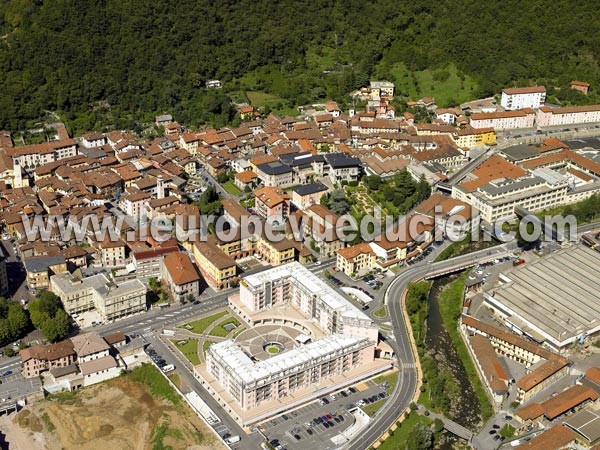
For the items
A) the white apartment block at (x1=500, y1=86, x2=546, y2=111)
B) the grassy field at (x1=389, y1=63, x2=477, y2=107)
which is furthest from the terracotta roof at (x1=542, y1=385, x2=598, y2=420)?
the grassy field at (x1=389, y1=63, x2=477, y2=107)

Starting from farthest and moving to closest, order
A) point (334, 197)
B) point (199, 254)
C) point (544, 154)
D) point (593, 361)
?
point (544, 154) → point (334, 197) → point (199, 254) → point (593, 361)

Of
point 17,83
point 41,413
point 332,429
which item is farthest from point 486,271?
point 17,83

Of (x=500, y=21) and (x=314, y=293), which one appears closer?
(x=314, y=293)

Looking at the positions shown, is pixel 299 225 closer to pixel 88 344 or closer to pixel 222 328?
pixel 222 328

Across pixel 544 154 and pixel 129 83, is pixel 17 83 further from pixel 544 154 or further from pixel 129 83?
pixel 544 154

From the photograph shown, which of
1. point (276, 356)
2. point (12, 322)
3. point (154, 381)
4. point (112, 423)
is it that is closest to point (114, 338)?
point (154, 381)

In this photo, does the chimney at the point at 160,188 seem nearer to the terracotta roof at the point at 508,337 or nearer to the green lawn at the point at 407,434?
the terracotta roof at the point at 508,337

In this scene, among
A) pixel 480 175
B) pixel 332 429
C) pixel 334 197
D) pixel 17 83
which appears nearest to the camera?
pixel 332 429
